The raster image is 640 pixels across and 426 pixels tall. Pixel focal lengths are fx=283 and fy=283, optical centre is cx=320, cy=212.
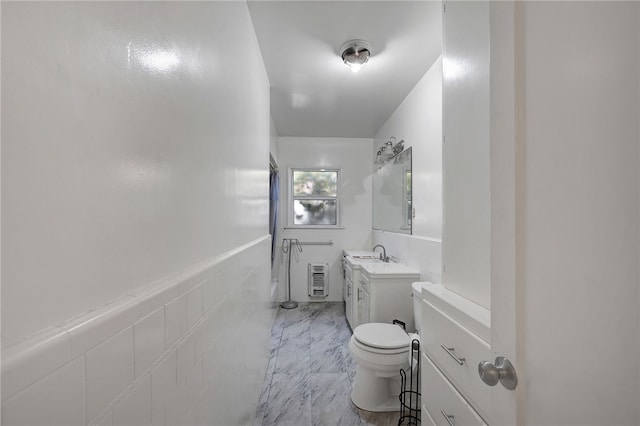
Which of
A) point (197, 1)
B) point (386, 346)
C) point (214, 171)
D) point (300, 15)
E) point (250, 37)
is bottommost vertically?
point (386, 346)

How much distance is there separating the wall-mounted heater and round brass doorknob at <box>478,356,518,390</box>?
3.44 m

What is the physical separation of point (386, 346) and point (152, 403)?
58.1 inches

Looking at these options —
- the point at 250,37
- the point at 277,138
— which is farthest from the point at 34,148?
the point at 277,138

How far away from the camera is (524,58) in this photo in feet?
1.93

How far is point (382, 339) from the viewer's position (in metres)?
1.88

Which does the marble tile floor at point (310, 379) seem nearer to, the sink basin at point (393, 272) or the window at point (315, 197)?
the sink basin at point (393, 272)

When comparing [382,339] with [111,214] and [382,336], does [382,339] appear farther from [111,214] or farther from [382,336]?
[111,214]

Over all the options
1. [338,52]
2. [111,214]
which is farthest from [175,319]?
[338,52]

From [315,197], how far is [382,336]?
2.59 m

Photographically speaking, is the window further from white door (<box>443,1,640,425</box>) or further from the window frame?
white door (<box>443,1,640,425</box>)

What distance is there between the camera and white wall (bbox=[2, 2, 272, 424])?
348 mm

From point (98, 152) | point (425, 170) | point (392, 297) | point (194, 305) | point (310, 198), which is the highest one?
point (425, 170)

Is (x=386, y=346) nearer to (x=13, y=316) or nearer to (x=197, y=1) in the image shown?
(x=13, y=316)

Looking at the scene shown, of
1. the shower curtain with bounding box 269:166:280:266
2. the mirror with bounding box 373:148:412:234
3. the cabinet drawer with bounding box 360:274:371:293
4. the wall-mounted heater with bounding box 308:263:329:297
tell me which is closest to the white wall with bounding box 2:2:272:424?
the cabinet drawer with bounding box 360:274:371:293
